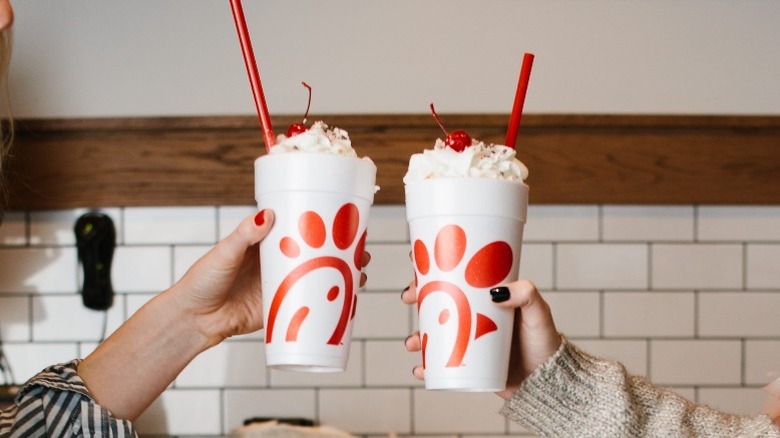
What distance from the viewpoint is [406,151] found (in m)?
1.72

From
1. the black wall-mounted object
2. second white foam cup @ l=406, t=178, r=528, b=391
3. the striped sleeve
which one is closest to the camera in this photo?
second white foam cup @ l=406, t=178, r=528, b=391

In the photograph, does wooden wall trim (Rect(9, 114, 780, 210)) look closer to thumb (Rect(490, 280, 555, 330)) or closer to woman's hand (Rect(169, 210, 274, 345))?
woman's hand (Rect(169, 210, 274, 345))

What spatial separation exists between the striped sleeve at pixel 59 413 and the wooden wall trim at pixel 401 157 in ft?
2.44

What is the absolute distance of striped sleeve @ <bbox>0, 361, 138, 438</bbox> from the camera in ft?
3.28

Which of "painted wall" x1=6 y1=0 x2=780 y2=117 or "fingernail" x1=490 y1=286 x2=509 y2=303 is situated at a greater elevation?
"painted wall" x1=6 y1=0 x2=780 y2=117

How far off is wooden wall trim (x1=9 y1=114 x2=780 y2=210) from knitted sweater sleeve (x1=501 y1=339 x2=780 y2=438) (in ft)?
2.72

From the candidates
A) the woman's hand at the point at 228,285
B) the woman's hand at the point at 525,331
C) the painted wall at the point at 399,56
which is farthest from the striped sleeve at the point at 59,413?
the painted wall at the point at 399,56

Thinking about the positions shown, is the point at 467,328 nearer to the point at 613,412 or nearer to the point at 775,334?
the point at 613,412

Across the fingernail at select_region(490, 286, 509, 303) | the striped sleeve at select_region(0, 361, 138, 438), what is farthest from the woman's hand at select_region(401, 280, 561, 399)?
the striped sleeve at select_region(0, 361, 138, 438)

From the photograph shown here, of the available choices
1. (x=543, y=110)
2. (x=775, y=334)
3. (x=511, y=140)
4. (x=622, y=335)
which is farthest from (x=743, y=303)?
(x=511, y=140)

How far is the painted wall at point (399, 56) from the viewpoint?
1.74 meters

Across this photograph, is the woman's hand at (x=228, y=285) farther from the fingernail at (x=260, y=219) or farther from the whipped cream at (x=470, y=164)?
the whipped cream at (x=470, y=164)

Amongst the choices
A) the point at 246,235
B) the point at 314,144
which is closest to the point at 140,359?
the point at 246,235

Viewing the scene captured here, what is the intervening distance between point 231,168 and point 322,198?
94 cm
